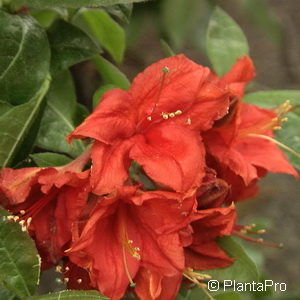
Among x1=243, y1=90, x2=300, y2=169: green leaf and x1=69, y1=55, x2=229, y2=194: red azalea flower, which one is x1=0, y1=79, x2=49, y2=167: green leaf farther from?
x1=243, y1=90, x2=300, y2=169: green leaf

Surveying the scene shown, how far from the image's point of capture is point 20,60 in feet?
2.32

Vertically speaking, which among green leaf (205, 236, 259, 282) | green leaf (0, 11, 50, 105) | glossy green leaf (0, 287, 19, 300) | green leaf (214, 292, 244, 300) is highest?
green leaf (0, 11, 50, 105)

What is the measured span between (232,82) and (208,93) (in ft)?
0.40

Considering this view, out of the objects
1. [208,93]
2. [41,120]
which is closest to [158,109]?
[208,93]

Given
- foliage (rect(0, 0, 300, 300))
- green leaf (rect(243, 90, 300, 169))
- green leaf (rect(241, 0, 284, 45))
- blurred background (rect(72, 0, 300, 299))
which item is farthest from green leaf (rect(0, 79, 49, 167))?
green leaf (rect(241, 0, 284, 45))

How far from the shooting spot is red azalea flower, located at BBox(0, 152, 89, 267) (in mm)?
640

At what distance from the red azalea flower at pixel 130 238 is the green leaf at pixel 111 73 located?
0.76 ft

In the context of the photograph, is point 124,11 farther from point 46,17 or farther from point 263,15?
point 263,15

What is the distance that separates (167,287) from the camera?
2.26 feet

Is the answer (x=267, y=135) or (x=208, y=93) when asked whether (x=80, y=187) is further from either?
(x=267, y=135)

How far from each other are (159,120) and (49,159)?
0.11 m

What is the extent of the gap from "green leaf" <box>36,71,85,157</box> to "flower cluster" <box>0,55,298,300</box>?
0.09 m

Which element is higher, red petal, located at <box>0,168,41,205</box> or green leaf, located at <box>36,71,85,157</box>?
red petal, located at <box>0,168,41,205</box>
